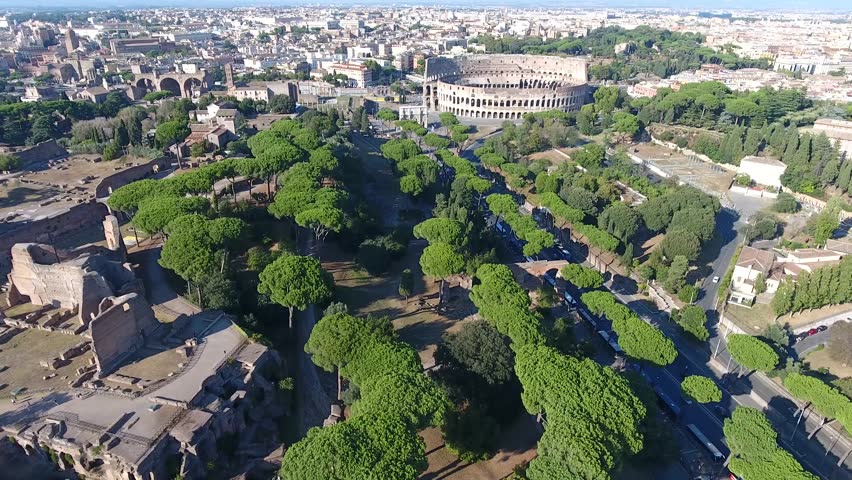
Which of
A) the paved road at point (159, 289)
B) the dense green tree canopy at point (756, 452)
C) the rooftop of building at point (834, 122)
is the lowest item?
the dense green tree canopy at point (756, 452)

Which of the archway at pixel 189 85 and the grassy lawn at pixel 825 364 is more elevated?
the archway at pixel 189 85

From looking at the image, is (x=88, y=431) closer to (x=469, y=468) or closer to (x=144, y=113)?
(x=469, y=468)

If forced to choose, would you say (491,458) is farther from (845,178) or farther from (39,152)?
(39,152)

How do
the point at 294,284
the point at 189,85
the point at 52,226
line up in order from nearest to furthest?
the point at 294,284, the point at 52,226, the point at 189,85

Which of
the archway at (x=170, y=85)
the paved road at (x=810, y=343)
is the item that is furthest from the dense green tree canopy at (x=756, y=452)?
the archway at (x=170, y=85)

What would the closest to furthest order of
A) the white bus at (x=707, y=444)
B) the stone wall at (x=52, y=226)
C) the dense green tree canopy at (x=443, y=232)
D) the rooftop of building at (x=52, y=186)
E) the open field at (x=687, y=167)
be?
1. the white bus at (x=707, y=444)
2. the stone wall at (x=52, y=226)
3. the dense green tree canopy at (x=443, y=232)
4. the rooftop of building at (x=52, y=186)
5. the open field at (x=687, y=167)

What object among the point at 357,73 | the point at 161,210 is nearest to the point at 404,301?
the point at 161,210

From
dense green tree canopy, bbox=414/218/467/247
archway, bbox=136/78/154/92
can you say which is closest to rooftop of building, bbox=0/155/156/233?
dense green tree canopy, bbox=414/218/467/247

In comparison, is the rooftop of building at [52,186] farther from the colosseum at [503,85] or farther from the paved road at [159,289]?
the colosseum at [503,85]
